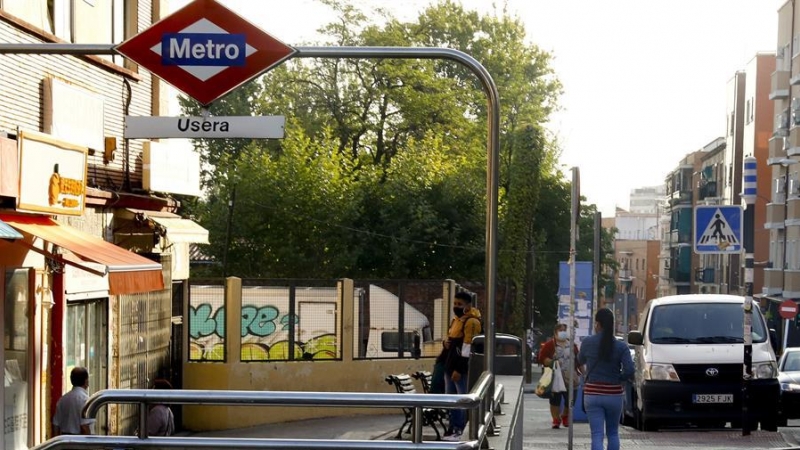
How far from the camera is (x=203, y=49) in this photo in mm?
9992

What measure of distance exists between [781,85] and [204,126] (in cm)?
6119

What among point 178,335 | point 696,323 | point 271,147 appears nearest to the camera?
point 696,323

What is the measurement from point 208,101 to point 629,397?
42.5ft

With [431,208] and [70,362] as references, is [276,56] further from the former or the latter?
[431,208]

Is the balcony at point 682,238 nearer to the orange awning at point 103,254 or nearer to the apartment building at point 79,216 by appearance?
the apartment building at point 79,216

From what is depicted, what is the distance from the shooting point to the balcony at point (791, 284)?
63719mm

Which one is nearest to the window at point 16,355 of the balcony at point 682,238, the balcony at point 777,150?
the balcony at point 777,150

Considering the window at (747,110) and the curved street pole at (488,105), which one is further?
the window at (747,110)

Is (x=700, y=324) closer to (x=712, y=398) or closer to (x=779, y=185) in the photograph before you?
(x=712, y=398)

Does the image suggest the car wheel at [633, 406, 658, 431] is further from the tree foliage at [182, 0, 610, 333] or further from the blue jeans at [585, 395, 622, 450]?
the tree foliage at [182, 0, 610, 333]

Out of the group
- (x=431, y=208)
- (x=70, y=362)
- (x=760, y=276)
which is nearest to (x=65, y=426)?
(x=70, y=362)

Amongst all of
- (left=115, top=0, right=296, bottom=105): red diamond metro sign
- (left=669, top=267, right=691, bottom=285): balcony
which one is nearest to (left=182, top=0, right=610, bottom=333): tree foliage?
→ (left=115, top=0, right=296, bottom=105): red diamond metro sign

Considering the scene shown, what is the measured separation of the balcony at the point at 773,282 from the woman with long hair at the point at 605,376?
56092 millimetres

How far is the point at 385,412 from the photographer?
26.5m
